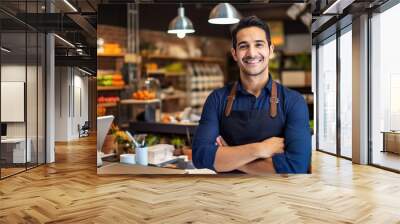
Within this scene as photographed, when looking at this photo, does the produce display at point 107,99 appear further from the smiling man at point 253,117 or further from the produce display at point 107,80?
the smiling man at point 253,117

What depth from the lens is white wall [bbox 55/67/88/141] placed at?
19.0 feet

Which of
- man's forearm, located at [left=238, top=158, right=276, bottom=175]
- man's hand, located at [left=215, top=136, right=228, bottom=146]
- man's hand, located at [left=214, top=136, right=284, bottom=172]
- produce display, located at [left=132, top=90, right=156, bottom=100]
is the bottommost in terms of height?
man's forearm, located at [left=238, top=158, right=276, bottom=175]

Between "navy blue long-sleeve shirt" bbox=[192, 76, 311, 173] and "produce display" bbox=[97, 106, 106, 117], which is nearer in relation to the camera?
"navy blue long-sleeve shirt" bbox=[192, 76, 311, 173]

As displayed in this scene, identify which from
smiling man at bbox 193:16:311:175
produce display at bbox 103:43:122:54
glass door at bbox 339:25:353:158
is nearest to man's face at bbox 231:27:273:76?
smiling man at bbox 193:16:311:175

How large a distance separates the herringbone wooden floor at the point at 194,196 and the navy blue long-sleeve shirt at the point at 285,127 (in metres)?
0.33

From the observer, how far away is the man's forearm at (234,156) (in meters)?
5.05

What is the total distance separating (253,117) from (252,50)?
71cm

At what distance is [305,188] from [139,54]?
572 cm

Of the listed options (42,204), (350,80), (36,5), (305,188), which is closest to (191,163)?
(305,188)

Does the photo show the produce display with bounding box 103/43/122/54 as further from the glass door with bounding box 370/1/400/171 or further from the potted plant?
the glass door with bounding box 370/1/400/171

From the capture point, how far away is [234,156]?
5.16 m

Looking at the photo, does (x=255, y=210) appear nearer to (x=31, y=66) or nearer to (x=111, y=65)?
(x=31, y=66)

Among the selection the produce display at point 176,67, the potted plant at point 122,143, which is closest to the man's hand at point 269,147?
the potted plant at point 122,143

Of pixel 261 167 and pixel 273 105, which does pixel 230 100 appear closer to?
pixel 273 105
